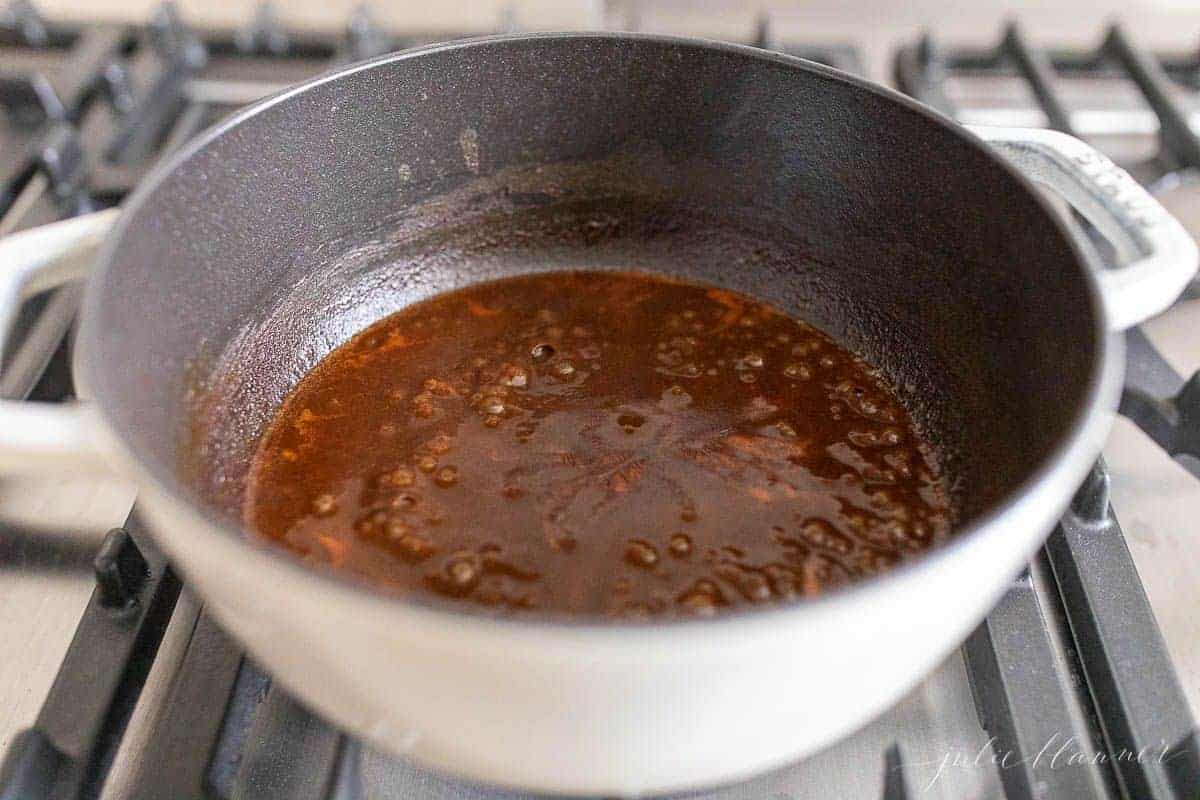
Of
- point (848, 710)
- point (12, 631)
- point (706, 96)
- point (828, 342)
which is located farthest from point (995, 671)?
point (12, 631)

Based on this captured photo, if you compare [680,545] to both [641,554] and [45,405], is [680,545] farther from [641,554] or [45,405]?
[45,405]

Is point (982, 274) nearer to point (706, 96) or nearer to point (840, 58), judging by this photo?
point (706, 96)

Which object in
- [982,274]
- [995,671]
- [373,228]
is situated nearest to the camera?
[995,671]

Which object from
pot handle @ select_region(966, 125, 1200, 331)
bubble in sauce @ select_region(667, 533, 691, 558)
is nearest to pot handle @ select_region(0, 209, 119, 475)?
bubble in sauce @ select_region(667, 533, 691, 558)

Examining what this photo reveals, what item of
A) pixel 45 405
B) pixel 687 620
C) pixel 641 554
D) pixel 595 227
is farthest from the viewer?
pixel 595 227

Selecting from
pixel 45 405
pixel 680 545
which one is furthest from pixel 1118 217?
pixel 45 405

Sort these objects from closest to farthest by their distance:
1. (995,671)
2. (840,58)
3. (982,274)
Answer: (995,671) < (982,274) < (840,58)
